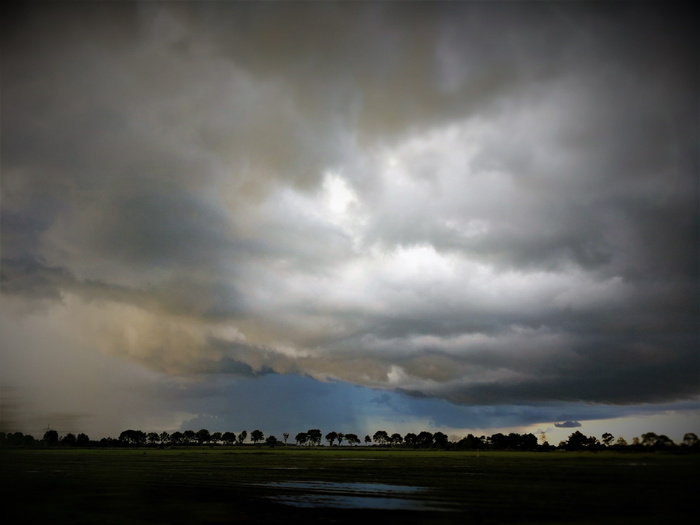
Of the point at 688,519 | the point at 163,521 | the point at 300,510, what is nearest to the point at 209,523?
the point at 163,521

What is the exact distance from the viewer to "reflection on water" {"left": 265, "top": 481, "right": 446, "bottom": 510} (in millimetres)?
47719

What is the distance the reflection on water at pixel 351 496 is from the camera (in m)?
47.7

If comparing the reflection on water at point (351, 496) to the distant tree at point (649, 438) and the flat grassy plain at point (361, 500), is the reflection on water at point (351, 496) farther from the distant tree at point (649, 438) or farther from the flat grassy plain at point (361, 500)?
the distant tree at point (649, 438)

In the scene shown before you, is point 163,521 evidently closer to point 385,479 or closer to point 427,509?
point 427,509

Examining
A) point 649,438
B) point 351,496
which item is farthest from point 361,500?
point 649,438

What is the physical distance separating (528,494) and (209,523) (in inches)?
1380

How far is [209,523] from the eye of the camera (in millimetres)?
39906

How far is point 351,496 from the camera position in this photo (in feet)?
180

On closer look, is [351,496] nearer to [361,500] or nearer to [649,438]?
[361,500]

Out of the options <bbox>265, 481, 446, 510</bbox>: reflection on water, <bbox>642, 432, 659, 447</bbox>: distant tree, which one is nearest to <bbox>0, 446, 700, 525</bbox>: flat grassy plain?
<bbox>265, 481, 446, 510</bbox>: reflection on water

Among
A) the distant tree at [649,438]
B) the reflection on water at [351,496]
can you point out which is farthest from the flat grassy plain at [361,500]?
the distant tree at [649,438]

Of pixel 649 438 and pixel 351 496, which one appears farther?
pixel 649 438

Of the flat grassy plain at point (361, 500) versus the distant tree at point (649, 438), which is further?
the distant tree at point (649, 438)

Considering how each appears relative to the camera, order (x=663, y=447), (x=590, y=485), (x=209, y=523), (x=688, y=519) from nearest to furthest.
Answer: (x=688, y=519) → (x=209, y=523) → (x=590, y=485) → (x=663, y=447)
